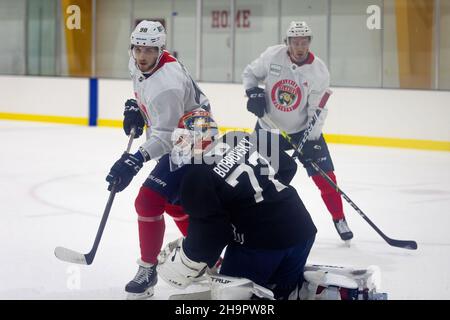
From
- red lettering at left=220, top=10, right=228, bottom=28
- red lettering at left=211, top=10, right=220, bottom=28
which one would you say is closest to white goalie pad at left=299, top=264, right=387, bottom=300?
red lettering at left=220, top=10, right=228, bottom=28

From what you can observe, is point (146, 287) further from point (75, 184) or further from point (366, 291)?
point (75, 184)

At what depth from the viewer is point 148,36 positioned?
9.64 feet

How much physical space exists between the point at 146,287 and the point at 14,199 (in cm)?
224

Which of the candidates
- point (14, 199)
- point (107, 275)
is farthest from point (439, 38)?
point (107, 275)

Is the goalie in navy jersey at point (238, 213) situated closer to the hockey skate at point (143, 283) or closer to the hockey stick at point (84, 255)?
the hockey skate at point (143, 283)

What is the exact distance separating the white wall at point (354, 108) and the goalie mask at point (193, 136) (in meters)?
5.59

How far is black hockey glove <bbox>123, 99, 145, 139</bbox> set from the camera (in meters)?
3.23

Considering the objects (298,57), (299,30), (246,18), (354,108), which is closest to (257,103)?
(298,57)

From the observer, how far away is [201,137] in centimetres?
253

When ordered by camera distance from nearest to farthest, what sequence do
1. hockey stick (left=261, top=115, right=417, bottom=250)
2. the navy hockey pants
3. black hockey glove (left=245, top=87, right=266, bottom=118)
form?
the navy hockey pants, hockey stick (left=261, top=115, right=417, bottom=250), black hockey glove (left=245, top=87, right=266, bottom=118)

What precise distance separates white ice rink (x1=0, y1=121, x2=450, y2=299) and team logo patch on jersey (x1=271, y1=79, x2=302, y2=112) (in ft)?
2.22

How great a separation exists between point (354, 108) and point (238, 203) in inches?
237

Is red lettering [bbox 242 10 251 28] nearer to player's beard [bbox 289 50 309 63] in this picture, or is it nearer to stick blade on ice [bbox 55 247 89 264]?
player's beard [bbox 289 50 309 63]

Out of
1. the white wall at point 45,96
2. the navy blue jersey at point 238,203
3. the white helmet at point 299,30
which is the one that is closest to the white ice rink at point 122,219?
the navy blue jersey at point 238,203
